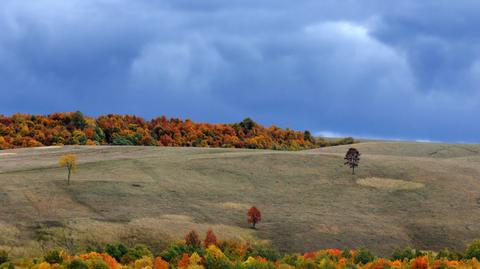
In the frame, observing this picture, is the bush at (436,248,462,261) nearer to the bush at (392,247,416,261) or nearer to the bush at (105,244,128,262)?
the bush at (392,247,416,261)

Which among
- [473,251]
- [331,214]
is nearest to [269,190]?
[331,214]

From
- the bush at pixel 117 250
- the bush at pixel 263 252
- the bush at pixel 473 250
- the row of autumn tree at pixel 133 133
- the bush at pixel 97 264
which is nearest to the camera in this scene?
the bush at pixel 97 264

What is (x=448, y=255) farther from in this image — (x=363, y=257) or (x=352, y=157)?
(x=352, y=157)

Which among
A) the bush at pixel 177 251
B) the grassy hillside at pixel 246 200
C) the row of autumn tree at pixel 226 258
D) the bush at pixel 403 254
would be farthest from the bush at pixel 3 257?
the bush at pixel 403 254

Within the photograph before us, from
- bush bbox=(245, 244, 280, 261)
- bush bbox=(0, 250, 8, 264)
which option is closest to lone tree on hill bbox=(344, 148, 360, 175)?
bush bbox=(245, 244, 280, 261)

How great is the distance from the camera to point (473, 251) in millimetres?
59000

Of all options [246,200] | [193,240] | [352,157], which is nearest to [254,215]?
[246,200]

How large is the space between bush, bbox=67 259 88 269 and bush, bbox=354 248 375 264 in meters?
20.6

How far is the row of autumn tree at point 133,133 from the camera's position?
158125 millimetres

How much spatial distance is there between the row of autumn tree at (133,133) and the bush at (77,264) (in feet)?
351

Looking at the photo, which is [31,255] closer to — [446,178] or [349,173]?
[349,173]

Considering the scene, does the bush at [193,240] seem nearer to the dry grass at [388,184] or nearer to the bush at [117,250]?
the bush at [117,250]

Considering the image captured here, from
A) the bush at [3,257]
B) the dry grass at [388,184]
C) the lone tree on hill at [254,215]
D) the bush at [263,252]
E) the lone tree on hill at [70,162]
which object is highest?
the lone tree on hill at [70,162]

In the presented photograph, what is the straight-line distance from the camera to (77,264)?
158 ft
